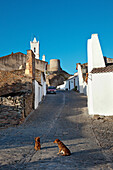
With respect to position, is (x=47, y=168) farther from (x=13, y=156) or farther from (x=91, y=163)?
(x=13, y=156)

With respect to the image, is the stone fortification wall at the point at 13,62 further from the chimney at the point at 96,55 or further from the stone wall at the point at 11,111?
the chimney at the point at 96,55

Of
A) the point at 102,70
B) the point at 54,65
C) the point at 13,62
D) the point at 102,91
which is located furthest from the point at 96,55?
the point at 54,65

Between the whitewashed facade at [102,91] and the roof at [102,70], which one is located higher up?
the roof at [102,70]

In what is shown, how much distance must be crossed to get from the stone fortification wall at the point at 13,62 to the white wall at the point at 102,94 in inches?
628

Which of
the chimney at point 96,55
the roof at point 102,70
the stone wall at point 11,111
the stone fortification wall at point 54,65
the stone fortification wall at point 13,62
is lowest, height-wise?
the stone wall at point 11,111

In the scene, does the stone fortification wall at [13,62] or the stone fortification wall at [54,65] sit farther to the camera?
the stone fortification wall at [54,65]

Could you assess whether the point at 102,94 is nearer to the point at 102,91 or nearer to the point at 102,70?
the point at 102,91

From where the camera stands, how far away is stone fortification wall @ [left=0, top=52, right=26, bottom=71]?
24250mm

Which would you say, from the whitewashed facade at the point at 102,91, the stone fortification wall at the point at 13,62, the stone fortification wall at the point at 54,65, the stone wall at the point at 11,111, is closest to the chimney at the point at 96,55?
the whitewashed facade at the point at 102,91

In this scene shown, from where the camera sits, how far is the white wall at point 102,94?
1175cm

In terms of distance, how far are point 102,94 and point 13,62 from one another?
56.9ft

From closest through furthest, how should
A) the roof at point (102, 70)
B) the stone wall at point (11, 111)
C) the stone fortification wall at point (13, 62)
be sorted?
the stone wall at point (11, 111)
the roof at point (102, 70)
the stone fortification wall at point (13, 62)

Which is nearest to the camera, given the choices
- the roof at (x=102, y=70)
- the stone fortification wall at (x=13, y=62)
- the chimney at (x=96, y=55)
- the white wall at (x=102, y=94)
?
the white wall at (x=102, y=94)

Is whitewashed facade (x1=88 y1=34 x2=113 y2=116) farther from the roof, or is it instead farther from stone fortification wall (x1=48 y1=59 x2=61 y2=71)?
stone fortification wall (x1=48 y1=59 x2=61 y2=71)
